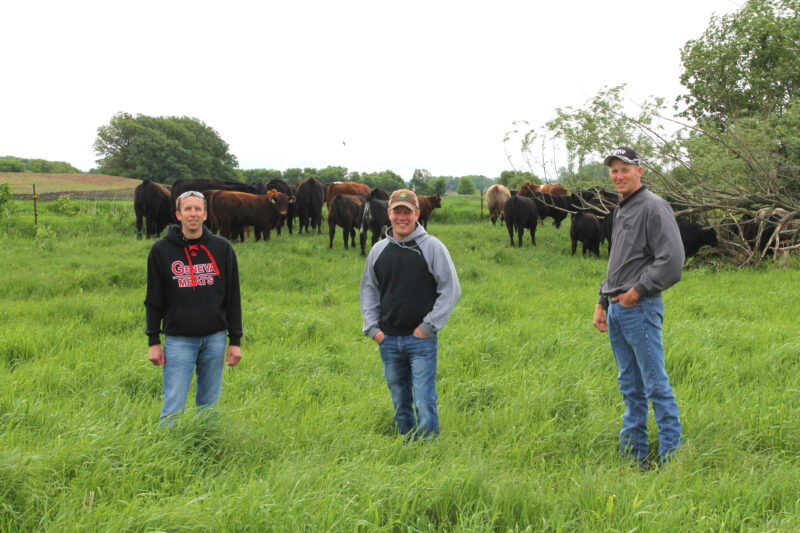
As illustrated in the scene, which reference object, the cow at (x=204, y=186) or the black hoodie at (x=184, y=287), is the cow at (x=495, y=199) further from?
the black hoodie at (x=184, y=287)

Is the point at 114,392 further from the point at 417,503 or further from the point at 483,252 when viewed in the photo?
the point at 483,252

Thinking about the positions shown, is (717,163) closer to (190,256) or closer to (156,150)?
(190,256)

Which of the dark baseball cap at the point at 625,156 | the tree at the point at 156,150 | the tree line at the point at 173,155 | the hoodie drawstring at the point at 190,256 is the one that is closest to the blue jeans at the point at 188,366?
the hoodie drawstring at the point at 190,256

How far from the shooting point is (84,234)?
50.8ft

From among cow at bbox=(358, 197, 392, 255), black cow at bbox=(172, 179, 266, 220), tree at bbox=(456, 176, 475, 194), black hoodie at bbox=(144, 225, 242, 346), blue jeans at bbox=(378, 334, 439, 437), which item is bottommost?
blue jeans at bbox=(378, 334, 439, 437)

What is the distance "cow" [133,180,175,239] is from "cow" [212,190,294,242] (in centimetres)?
178

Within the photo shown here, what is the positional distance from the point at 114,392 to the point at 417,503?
3227 mm

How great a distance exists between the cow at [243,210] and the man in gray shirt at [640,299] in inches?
526

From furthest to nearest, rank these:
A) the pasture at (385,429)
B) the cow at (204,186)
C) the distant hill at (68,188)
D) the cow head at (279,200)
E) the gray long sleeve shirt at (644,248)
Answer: the distant hill at (68,188)
the cow at (204,186)
the cow head at (279,200)
the gray long sleeve shirt at (644,248)
the pasture at (385,429)

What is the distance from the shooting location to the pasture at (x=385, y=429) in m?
2.46

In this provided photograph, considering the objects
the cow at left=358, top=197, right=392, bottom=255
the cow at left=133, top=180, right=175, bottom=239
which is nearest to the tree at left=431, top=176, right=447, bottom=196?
the cow at left=133, top=180, right=175, bottom=239

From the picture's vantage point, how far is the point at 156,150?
62781 millimetres

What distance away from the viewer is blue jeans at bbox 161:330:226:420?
351cm

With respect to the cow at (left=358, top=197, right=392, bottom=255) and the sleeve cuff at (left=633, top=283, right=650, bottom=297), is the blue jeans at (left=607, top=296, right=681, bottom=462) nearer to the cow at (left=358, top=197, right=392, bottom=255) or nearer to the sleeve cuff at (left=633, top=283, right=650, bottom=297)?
the sleeve cuff at (left=633, top=283, right=650, bottom=297)
